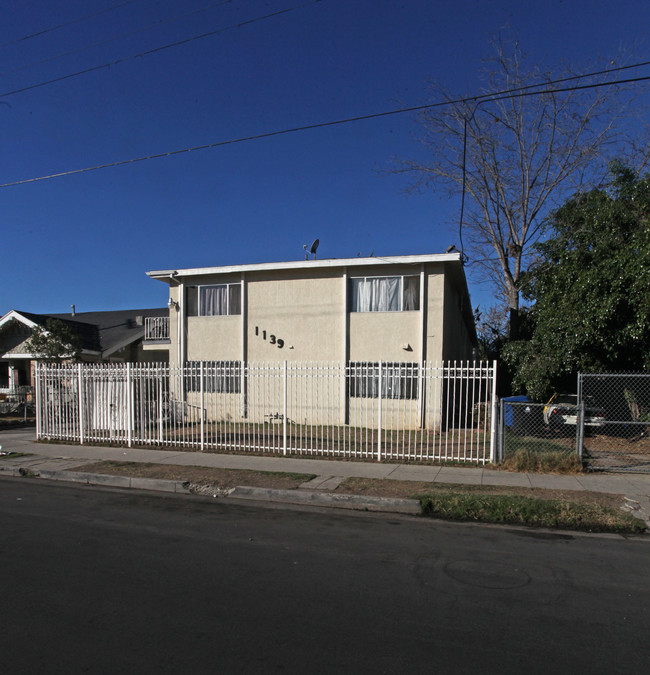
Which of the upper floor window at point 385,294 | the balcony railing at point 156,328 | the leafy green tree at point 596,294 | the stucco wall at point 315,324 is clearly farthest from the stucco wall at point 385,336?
the balcony railing at point 156,328

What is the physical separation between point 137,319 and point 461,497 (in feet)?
77.2

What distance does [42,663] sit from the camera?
3176 millimetres

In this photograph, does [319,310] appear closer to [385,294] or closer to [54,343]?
[385,294]

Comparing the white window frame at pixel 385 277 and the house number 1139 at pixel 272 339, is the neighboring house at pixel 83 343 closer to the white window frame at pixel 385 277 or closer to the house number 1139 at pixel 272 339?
the house number 1139 at pixel 272 339

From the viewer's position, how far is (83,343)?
22844 mm

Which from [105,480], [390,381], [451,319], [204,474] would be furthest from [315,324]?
[105,480]

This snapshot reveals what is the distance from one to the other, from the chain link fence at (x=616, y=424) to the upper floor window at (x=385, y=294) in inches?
219

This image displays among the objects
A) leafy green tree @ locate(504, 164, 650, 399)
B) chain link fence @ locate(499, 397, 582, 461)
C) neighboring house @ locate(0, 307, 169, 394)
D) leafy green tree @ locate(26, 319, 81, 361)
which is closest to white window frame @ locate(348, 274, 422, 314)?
leafy green tree @ locate(504, 164, 650, 399)

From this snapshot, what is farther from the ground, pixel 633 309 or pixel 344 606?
pixel 633 309

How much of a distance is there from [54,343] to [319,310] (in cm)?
962

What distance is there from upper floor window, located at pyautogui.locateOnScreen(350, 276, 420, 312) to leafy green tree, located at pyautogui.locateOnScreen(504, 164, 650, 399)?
11.6 feet

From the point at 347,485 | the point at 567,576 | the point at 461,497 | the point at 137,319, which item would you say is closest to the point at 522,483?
the point at 461,497

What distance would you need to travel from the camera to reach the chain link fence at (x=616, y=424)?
9.95 meters

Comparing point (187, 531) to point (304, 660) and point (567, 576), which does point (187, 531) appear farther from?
point (567, 576)
